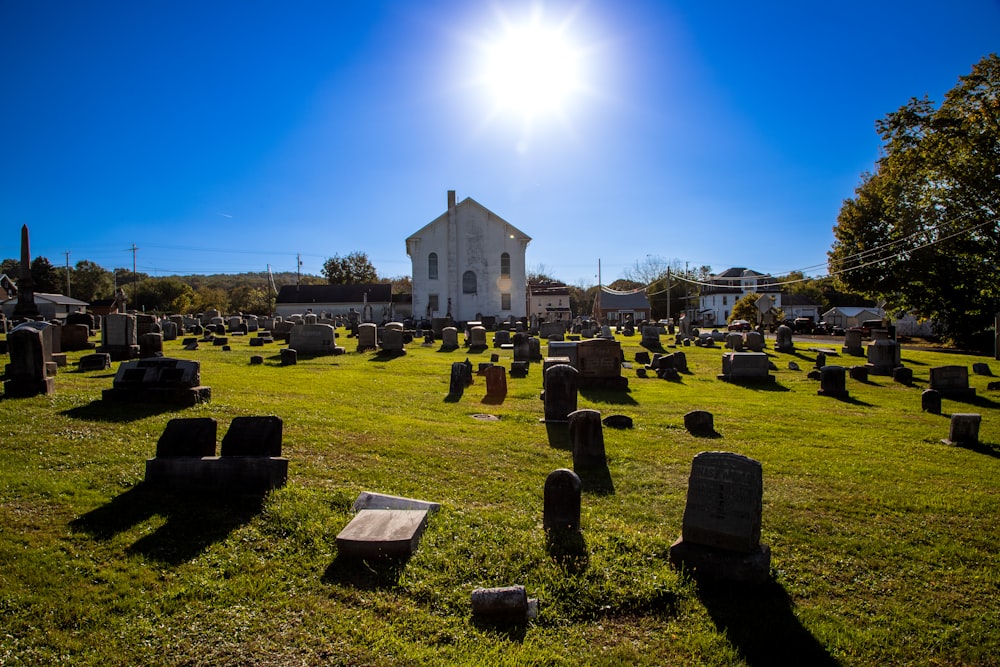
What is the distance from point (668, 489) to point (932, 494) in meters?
3.61

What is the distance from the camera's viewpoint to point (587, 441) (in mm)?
8031

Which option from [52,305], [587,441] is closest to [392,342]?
[587,441]

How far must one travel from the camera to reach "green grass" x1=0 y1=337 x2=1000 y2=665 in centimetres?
387

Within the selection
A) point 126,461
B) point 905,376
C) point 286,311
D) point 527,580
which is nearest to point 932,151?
point 905,376

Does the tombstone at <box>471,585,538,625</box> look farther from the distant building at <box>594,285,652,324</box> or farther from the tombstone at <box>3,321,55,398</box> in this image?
the distant building at <box>594,285,652,324</box>

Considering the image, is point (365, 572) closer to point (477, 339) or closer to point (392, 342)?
point (392, 342)

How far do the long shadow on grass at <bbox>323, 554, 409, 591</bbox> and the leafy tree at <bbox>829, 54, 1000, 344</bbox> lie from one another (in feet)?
87.9

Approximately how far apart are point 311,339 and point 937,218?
32.7 metres

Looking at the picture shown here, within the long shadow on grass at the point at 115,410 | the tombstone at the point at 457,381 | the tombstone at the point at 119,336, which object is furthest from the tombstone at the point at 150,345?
the tombstone at the point at 457,381

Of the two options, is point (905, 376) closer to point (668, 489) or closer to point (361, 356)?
point (668, 489)

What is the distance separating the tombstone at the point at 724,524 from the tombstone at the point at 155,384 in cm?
928

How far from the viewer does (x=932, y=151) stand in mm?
21719

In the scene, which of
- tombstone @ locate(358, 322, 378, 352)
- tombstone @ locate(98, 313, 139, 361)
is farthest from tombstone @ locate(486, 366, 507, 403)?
tombstone @ locate(98, 313, 139, 361)

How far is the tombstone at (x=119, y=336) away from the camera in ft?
57.4
